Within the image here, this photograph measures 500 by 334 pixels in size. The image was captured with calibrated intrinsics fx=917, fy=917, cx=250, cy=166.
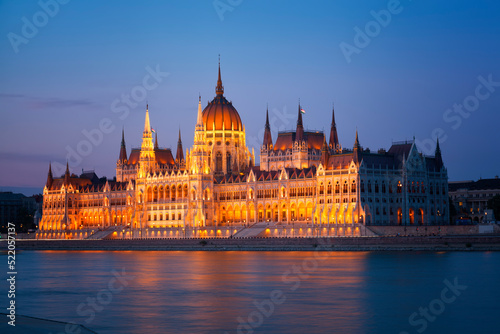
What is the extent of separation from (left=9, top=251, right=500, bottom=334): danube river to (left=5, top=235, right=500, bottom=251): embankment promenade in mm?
18337

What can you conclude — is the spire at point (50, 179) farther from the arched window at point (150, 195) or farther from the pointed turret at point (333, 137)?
the pointed turret at point (333, 137)

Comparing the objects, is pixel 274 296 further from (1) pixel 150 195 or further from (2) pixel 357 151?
(1) pixel 150 195

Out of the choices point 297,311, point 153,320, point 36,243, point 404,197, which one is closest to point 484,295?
point 297,311

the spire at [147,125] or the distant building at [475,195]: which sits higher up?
the spire at [147,125]

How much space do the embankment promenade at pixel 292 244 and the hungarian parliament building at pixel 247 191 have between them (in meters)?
9.56

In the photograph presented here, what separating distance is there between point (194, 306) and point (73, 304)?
7558mm

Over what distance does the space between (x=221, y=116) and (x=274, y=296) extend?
395 ft

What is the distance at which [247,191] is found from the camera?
15888 cm

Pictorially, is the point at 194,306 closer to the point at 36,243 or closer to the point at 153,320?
the point at 153,320

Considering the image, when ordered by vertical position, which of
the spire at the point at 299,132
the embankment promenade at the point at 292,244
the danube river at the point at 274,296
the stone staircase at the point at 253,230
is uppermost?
the spire at the point at 299,132

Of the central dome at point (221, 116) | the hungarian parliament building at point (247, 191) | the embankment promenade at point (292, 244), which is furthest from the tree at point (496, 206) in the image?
the central dome at point (221, 116)

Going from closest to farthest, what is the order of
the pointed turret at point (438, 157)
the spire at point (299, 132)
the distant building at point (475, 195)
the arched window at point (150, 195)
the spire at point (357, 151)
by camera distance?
the spire at point (357, 151) → the pointed turret at point (438, 157) → the spire at point (299, 132) → the arched window at point (150, 195) → the distant building at point (475, 195)

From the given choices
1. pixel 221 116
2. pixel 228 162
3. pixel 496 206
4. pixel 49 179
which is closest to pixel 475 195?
pixel 496 206

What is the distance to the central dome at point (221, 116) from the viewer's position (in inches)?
7013
